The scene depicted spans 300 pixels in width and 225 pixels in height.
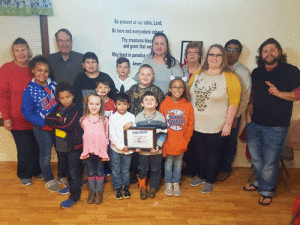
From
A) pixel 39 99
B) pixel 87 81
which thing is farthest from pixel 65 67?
pixel 39 99

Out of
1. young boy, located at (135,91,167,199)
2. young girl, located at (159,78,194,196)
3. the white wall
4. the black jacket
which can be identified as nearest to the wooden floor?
young boy, located at (135,91,167,199)

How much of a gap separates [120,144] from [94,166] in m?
0.41

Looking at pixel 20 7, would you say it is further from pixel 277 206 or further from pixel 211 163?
pixel 277 206

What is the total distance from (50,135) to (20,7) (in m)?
1.77

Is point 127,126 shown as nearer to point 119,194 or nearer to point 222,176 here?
point 119,194

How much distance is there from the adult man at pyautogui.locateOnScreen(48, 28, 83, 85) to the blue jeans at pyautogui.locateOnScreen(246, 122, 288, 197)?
2.44 metres

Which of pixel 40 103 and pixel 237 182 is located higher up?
pixel 40 103

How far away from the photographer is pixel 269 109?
2.40m

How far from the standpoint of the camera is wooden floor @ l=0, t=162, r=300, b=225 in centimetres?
223

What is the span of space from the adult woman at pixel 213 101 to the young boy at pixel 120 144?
2.68 ft

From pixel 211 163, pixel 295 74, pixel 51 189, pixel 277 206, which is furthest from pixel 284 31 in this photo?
pixel 51 189

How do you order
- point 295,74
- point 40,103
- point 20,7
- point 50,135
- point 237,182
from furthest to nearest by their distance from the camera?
point 237,182
point 20,7
point 50,135
point 40,103
point 295,74

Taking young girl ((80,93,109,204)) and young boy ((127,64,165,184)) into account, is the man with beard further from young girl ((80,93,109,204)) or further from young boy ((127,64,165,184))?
young girl ((80,93,109,204))

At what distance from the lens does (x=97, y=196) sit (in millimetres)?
2465
